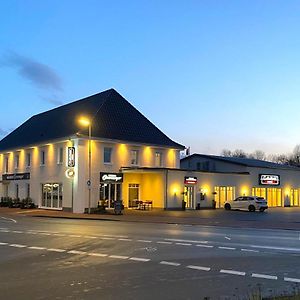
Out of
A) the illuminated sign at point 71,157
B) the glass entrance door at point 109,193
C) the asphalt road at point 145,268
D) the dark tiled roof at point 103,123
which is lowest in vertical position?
the asphalt road at point 145,268

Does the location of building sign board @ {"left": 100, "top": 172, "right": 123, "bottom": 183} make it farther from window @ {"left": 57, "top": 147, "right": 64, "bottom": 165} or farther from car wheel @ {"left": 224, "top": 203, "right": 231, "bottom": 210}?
car wheel @ {"left": 224, "top": 203, "right": 231, "bottom": 210}

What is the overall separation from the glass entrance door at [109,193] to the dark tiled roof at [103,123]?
15.1ft

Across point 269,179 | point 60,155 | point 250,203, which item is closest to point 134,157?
point 60,155

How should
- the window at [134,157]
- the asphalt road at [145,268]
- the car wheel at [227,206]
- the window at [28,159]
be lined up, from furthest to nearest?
the window at [28,159]
the car wheel at [227,206]
the window at [134,157]
the asphalt road at [145,268]

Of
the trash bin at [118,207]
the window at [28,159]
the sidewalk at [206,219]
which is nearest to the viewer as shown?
the sidewalk at [206,219]

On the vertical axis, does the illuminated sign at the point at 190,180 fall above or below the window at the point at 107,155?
below

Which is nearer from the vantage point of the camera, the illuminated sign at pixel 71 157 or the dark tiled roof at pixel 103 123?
the illuminated sign at pixel 71 157

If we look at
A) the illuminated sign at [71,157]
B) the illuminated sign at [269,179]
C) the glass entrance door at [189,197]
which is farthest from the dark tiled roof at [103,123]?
the illuminated sign at [269,179]

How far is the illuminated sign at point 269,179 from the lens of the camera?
5721cm

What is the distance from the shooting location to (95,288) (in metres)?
8.76

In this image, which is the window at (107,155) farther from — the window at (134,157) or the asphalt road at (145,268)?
the asphalt road at (145,268)

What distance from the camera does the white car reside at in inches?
1855

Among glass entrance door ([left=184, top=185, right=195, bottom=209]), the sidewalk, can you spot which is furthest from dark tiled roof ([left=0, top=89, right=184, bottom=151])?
the sidewalk

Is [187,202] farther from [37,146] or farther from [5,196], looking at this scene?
[5,196]
